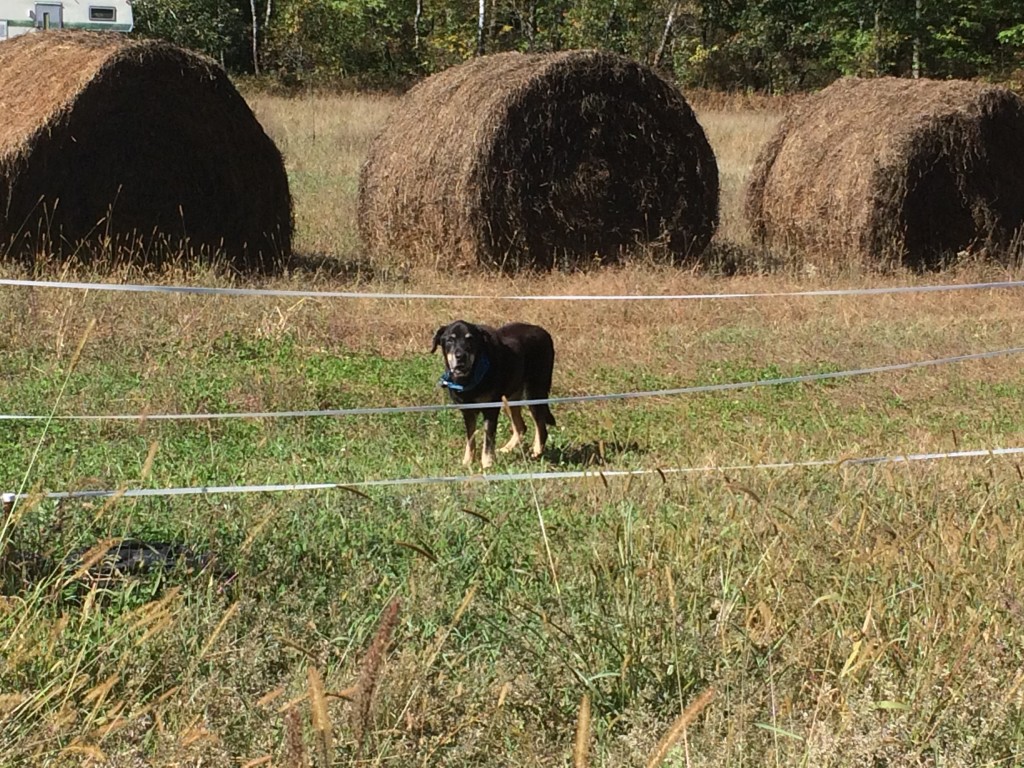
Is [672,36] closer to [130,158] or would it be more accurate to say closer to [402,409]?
[130,158]

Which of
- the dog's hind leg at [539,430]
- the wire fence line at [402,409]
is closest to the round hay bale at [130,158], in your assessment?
the wire fence line at [402,409]

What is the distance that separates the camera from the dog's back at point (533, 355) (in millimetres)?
6961

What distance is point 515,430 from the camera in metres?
6.97

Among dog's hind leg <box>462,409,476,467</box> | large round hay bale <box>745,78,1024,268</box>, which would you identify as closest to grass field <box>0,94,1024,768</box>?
dog's hind leg <box>462,409,476,467</box>

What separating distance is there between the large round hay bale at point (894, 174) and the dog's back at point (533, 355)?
24.3ft

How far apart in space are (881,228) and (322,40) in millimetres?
27439

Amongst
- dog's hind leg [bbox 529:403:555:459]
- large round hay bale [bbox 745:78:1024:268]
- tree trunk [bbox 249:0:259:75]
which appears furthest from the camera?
tree trunk [bbox 249:0:259:75]

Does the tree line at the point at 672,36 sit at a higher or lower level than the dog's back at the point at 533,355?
higher

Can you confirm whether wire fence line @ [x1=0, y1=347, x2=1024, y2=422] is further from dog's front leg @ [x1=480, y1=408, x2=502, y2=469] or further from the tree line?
the tree line

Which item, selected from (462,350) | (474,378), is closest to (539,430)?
(474,378)

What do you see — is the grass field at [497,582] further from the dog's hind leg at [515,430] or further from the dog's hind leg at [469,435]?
the dog's hind leg at [515,430]

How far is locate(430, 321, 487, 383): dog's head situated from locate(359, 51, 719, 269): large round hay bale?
6.01 m

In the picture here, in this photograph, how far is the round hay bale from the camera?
434 inches

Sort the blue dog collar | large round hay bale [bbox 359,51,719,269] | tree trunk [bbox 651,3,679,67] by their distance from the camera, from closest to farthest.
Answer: the blue dog collar < large round hay bale [bbox 359,51,719,269] < tree trunk [bbox 651,3,679,67]
